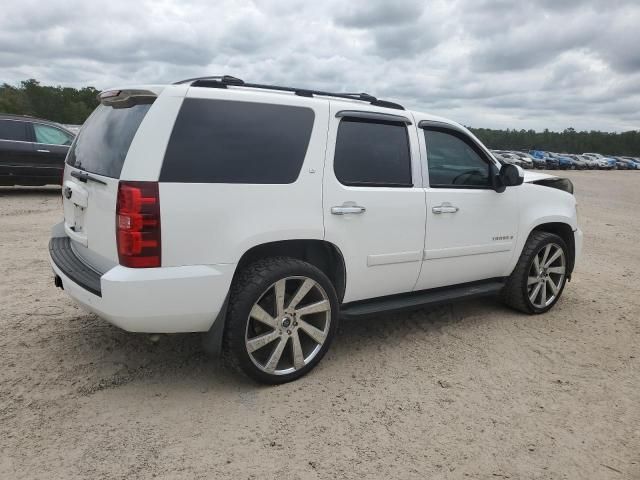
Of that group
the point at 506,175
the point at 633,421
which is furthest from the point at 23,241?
the point at 633,421

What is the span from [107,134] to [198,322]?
1.32 meters

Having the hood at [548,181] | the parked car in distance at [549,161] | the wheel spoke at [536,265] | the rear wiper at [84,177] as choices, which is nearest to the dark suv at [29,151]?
the rear wiper at [84,177]

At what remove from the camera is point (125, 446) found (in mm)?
2670

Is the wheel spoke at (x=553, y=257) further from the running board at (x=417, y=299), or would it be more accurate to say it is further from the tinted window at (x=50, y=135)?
the tinted window at (x=50, y=135)

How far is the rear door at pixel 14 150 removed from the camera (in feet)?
34.5

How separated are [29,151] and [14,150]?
0.88 ft

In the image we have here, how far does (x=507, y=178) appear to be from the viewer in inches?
169

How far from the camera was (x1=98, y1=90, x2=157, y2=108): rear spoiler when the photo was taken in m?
2.98

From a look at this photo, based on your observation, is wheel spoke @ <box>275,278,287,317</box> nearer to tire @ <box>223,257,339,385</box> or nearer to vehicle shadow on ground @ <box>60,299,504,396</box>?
tire @ <box>223,257,339,385</box>

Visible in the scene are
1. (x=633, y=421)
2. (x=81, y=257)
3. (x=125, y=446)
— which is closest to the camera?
(x=125, y=446)

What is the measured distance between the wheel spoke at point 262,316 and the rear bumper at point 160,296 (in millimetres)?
226

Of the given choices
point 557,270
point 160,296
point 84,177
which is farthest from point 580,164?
point 160,296

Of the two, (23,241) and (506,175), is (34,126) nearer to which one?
(23,241)

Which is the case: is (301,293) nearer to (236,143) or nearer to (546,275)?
(236,143)
